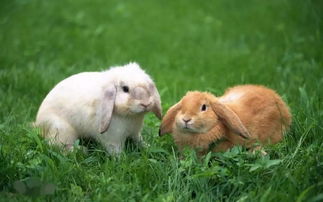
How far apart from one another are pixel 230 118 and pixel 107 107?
951 millimetres

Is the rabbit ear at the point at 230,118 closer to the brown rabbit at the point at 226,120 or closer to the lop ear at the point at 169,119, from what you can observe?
the brown rabbit at the point at 226,120

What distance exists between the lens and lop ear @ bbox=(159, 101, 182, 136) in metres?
4.40

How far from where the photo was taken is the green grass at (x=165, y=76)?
386cm

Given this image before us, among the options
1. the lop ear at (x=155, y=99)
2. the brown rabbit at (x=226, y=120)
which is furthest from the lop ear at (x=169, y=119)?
the lop ear at (x=155, y=99)

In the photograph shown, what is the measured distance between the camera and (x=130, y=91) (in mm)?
4301

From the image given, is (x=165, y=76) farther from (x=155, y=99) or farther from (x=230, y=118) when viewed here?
(x=230, y=118)

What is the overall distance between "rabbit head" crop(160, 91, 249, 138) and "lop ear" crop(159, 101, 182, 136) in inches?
2.4

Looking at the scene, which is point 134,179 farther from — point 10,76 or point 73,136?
point 10,76

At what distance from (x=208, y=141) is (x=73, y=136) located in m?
1.14

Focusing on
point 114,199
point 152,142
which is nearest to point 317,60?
point 152,142

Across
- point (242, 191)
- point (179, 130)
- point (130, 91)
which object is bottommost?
point (242, 191)

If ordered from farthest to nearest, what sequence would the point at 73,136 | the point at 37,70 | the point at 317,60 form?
the point at 317,60 < the point at 37,70 < the point at 73,136

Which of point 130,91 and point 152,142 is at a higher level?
point 130,91

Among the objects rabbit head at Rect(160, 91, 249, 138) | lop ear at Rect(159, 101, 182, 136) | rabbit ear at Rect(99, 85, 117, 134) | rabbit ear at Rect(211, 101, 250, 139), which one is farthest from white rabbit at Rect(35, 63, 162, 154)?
rabbit ear at Rect(211, 101, 250, 139)
